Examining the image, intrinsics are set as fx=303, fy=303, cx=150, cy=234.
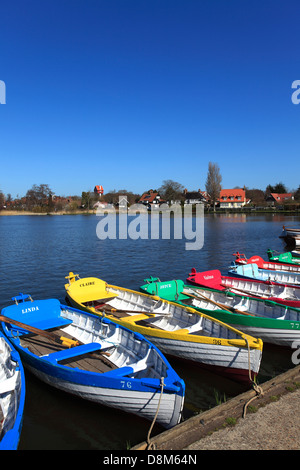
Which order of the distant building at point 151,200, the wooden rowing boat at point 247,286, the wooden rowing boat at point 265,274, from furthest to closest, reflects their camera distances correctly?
the distant building at point 151,200
the wooden rowing boat at point 265,274
the wooden rowing boat at point 247,286

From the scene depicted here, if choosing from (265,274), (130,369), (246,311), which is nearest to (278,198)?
(265,274)

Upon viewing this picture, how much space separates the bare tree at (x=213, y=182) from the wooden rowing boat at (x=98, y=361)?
12391cm

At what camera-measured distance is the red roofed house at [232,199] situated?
5138 inches

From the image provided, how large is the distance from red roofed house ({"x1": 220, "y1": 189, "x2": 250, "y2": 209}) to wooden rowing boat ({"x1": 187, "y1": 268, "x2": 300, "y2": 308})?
388 feet

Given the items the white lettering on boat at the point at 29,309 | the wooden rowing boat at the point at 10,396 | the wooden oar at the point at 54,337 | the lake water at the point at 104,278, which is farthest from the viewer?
the white lettering on boat at the point at 29,309

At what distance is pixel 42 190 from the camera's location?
469 ft

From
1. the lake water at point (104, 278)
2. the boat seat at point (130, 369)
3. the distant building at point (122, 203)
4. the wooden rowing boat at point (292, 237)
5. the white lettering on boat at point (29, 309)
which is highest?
the distant building at point (122, 203)

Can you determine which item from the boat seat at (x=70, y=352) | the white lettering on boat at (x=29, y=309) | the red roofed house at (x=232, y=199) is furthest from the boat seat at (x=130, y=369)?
the red roofed house at (x=232, y=199)

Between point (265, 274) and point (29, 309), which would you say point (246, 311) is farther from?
point (29, 309)

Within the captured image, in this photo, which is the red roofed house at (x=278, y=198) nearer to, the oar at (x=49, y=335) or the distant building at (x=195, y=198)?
Result: the distant building at (x=195, y=198)

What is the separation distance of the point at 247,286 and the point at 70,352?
11149mm

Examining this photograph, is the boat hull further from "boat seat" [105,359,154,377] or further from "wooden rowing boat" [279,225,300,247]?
"wooden rowing boat" [279,225,300,247]
